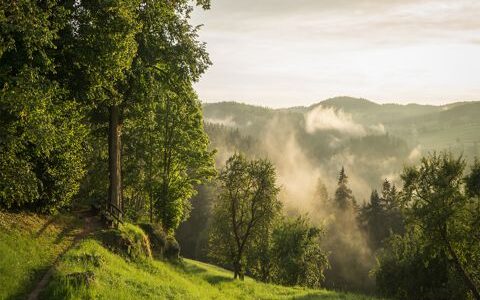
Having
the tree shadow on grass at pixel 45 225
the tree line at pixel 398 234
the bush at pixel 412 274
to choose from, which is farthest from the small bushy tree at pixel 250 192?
the tree shadow on grass at pixel 45 225

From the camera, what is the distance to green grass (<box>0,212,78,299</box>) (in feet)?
54.2

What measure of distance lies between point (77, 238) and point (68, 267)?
17.9 feet

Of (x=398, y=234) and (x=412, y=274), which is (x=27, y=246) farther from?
(x=398, y=234)

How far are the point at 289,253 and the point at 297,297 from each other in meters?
28.6

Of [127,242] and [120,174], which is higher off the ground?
[120,174]

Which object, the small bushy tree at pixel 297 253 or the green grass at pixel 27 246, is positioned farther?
the small bushy tree at pixel 297 253

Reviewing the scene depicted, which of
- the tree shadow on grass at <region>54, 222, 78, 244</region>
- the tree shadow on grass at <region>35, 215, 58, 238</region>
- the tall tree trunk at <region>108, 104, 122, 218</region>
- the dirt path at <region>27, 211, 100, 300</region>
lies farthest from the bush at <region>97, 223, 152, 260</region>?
the tree shadow on grass at <region>35, 215, 58, 238</region>

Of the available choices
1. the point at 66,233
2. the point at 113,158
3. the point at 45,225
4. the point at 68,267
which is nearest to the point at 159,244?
the point at 113,158

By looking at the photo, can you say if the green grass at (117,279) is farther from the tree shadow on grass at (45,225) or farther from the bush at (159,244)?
the tree shadow on grass at (45,225)

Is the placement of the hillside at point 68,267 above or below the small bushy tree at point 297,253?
above

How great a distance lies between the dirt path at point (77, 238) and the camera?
16.1 m

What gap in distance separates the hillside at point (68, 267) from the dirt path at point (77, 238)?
0.77ft

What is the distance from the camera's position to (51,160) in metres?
22.6

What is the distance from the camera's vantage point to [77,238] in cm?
2353
